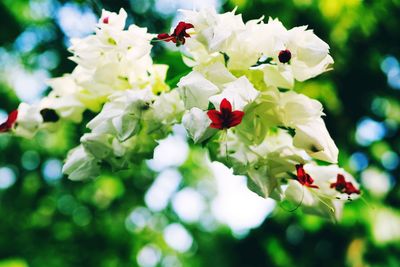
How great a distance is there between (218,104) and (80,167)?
1.74 ft

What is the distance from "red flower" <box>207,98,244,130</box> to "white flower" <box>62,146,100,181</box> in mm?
460

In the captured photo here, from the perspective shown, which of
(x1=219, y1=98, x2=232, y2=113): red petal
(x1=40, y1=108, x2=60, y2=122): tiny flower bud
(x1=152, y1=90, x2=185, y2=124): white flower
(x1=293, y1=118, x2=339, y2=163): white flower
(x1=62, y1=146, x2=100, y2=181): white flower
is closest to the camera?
(x1=219, y1=98, x2=232, y2=113): red petal

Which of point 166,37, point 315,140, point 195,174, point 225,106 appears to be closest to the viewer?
point 225,106

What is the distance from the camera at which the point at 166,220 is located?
924 centimetres

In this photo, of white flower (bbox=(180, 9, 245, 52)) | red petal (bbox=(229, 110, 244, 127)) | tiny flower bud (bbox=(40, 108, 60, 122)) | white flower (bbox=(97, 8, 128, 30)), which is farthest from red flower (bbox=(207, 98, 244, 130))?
tiny flower bud (bbox=(40, 108, 60, 122))

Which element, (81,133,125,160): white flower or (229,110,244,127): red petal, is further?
(81,133,125,160): white flower

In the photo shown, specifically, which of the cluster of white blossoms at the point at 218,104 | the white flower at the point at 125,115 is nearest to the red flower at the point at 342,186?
the cluster of white blossoms at the point at 218,104

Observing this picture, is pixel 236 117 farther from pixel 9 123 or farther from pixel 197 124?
pixel 9 123

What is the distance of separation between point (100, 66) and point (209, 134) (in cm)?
41

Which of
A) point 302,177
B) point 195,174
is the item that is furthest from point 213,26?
point 195,174

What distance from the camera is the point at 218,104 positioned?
0.95 metres

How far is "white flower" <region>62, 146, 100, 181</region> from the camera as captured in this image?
131 cm

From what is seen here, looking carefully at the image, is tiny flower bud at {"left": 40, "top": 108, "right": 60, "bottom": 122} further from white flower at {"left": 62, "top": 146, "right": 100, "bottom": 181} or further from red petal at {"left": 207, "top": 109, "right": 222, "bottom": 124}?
red petal at {"left": 207, "top": 109, "right": 222, "bottom": 124}

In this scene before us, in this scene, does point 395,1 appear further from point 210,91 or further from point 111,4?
point 210,91
